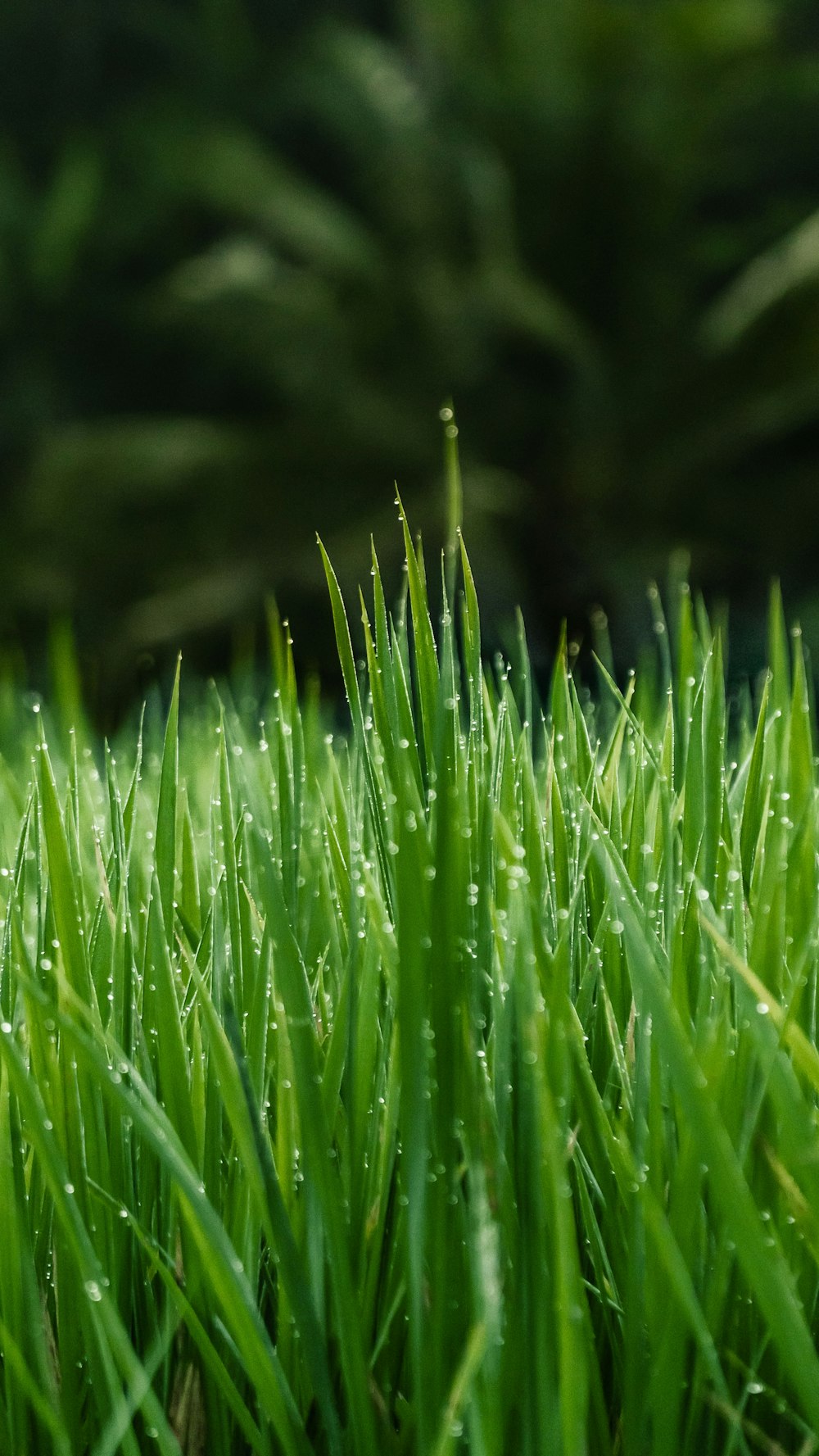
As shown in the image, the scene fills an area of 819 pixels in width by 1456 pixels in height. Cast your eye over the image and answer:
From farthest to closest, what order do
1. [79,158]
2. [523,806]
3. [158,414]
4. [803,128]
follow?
[158,414] < [79,158] < [803,128] < [523,806]

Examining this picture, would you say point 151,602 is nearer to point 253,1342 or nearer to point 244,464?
point 244,464

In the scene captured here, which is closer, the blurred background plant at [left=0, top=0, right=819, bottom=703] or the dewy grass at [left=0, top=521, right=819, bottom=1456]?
the dewy grass at [left=0, top=521, right=819, bottom=1456]

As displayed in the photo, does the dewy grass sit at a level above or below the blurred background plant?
below

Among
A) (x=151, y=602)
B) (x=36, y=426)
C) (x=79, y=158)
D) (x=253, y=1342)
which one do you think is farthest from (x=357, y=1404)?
(x=79, y=158)

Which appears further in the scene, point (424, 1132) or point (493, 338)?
point (493, 338)
